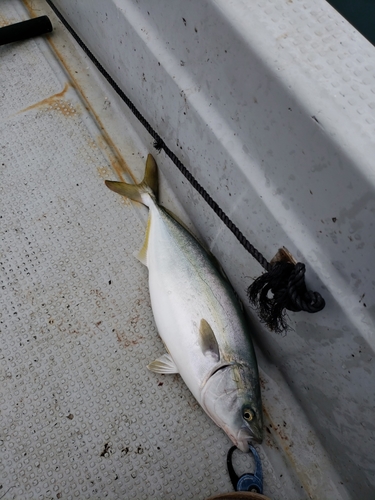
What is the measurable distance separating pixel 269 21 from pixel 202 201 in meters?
0.68

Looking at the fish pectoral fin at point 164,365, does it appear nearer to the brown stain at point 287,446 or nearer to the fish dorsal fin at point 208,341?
the fish dorsal fin at point 208,341

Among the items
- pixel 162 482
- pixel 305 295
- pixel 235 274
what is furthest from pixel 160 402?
pixel 305 295

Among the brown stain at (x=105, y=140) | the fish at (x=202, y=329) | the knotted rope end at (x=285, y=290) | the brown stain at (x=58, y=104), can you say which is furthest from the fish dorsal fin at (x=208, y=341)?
the brown stain at (x=58, y=104)

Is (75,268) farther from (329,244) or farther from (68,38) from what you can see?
(68,38)

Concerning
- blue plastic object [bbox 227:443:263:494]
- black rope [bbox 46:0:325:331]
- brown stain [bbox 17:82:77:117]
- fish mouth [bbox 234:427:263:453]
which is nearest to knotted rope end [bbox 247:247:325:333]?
black rope [bbox 46:0:325:331]

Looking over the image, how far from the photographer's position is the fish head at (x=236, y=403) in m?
1.32

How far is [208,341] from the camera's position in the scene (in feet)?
4.54

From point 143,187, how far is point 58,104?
27.3 inches

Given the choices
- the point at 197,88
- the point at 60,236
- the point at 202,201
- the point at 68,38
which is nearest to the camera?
the point at 197,88

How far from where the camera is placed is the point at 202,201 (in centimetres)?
158

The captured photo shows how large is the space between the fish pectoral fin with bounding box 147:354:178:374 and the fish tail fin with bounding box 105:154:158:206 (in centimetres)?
65

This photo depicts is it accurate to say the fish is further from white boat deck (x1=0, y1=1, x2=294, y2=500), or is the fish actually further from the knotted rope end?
the knotted rope end

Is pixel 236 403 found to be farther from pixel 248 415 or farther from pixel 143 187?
pixel 143 187

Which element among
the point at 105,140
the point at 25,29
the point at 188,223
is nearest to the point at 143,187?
the point at 188,223
